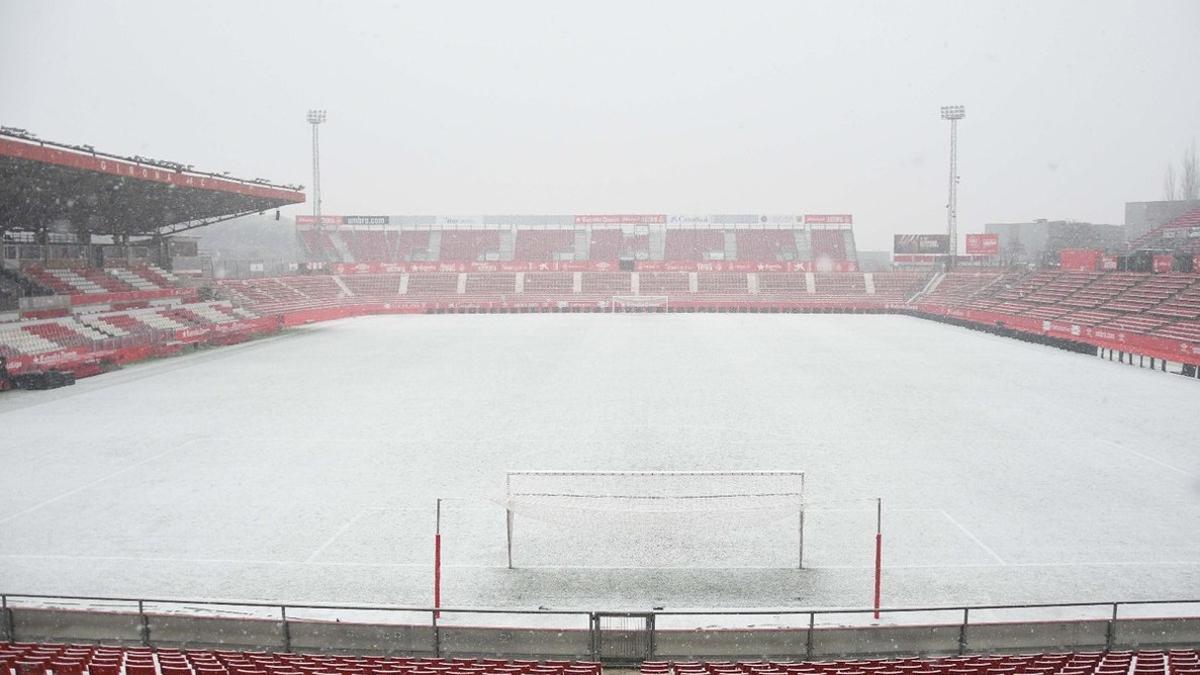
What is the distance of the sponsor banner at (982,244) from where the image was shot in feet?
260

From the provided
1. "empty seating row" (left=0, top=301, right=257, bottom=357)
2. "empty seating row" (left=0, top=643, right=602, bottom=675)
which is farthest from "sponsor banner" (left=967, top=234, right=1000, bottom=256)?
"empty seating row" (left=0, top=643, right=602, bottom=675)

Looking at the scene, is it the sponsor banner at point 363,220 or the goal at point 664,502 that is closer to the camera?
the goal at point 664,502

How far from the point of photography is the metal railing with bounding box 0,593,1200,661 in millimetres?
9789

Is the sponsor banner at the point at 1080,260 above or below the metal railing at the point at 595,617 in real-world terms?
above

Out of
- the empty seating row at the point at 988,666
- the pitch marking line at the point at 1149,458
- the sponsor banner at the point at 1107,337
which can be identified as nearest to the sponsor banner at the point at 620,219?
the sponsor banner at the point at 1107,337

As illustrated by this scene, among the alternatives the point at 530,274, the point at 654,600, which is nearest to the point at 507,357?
the point at 654,600

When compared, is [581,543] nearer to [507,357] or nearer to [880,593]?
[880,593]

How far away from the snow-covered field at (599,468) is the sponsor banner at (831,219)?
65523mm

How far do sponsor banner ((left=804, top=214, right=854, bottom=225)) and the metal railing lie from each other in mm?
91265

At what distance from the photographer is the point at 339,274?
270 feet

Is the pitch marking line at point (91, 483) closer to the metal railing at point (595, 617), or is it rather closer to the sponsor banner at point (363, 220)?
the metal railing at point (595, 617)

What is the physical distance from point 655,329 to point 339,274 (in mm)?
40515

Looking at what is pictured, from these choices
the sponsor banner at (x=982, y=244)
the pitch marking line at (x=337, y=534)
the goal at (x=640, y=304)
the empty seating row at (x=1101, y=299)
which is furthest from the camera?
the sponsor banner at (x=982, y=244)

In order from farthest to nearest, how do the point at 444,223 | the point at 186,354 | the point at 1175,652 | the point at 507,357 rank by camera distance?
1. the point at 444,223
2. the point at 186,354
3. the point at 507,357
4. the point at 1175,652
